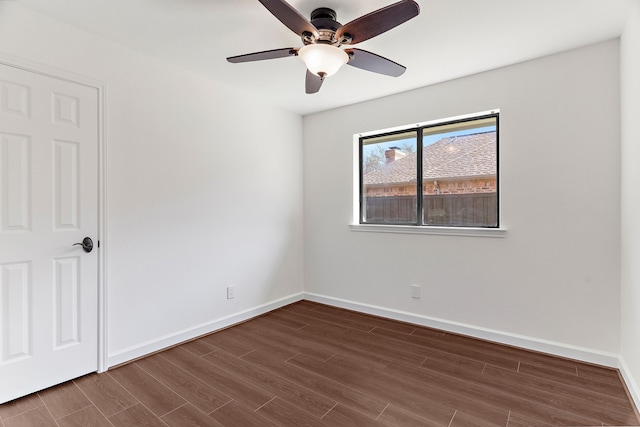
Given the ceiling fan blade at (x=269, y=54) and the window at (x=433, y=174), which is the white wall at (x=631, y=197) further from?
the ceiling fan blade at (x=269, y=54)

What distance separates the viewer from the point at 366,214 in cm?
386

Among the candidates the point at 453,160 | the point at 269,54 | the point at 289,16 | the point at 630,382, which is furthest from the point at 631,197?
the point at 269,54

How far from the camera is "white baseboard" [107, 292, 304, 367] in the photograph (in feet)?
8.11

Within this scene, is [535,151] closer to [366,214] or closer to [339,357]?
[366,214]

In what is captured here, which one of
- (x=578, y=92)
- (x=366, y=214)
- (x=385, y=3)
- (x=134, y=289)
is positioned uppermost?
(x=385, y=3)

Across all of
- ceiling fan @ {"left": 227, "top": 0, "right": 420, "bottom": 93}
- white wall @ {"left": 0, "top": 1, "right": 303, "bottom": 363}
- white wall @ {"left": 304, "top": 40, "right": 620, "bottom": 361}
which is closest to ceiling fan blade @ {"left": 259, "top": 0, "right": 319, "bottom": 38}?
ceiling fan @ {"left": 227, "top": 0, "right": 420, "bottom": 93}

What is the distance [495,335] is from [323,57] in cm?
269

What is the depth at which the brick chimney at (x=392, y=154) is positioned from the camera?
359 cm

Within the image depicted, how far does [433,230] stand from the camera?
10.5 ft

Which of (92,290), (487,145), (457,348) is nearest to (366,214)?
(487,145)

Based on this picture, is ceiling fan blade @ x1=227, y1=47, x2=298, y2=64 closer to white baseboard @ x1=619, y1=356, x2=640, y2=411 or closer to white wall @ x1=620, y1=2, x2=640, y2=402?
white wall @ x1=620, y1=2, x2=640, y2=402

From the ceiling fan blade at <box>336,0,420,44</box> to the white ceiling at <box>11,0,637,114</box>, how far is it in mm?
259

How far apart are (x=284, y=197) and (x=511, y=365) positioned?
2783mm

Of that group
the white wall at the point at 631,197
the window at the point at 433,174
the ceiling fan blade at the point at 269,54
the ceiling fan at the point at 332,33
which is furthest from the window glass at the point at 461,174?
the ceiling fan blade at the point at 269,54
